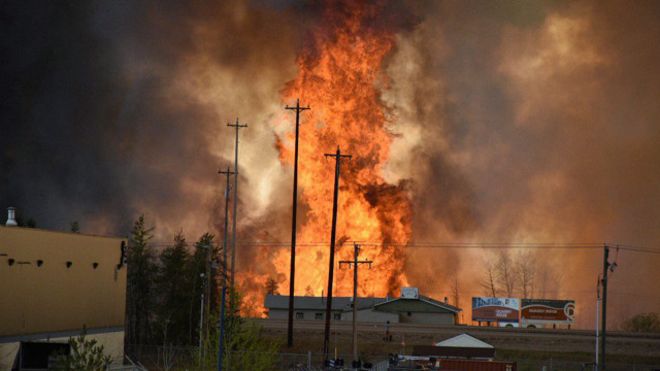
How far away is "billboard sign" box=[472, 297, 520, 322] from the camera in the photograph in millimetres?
101375

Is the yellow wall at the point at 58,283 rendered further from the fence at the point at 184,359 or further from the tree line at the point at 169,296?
the tree line at the point at 169,296

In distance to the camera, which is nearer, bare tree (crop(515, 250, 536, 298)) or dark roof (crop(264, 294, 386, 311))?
dark roof (crop(264, 294, 386, 311))

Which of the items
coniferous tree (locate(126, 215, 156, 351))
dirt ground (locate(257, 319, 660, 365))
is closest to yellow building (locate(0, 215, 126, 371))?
dirt ground (locate(257, 319, 660, 365))

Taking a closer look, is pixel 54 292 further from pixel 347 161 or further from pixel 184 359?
pixel 347 161

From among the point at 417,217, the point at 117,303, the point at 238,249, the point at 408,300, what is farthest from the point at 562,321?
the point at 117,303

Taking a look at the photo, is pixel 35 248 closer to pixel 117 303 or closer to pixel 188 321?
pixel 117 303

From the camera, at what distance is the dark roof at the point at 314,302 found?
10131 cm

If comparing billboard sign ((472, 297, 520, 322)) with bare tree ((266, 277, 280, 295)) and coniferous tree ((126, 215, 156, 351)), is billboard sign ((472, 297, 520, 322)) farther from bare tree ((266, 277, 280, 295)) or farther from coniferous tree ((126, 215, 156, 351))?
coniferous tree ((126, 215, 156, 351))

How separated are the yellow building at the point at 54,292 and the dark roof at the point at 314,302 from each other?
37784 mm

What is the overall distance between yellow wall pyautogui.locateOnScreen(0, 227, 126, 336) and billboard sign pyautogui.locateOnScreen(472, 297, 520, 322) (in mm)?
47939

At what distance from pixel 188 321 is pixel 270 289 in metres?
29.3

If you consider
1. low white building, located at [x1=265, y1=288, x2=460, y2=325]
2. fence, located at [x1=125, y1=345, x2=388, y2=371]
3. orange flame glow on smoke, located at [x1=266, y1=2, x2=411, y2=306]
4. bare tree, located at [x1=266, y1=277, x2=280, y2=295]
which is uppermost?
orange flame glow on smoke, located at [x1=266, y1=2, x2=411, y2=306]

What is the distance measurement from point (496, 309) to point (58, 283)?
56.1 m

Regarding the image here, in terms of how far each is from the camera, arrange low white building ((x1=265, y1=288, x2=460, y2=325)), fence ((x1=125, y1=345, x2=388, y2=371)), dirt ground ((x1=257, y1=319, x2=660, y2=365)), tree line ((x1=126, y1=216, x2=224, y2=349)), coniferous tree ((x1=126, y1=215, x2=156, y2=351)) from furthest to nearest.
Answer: low white building ((x1=265, y1=288, x2=460, y2=325)) → coniferous tree ((x1=126, y1=215, x2=156, y2=351)) → tree line ((x1=126, y1=216, x2=224, y2=349)) → dirt ground ((x1=257, y1=319, x2=660, y2=365)) → fence ((x1=125, y1=345, x2=388, y2=371))
